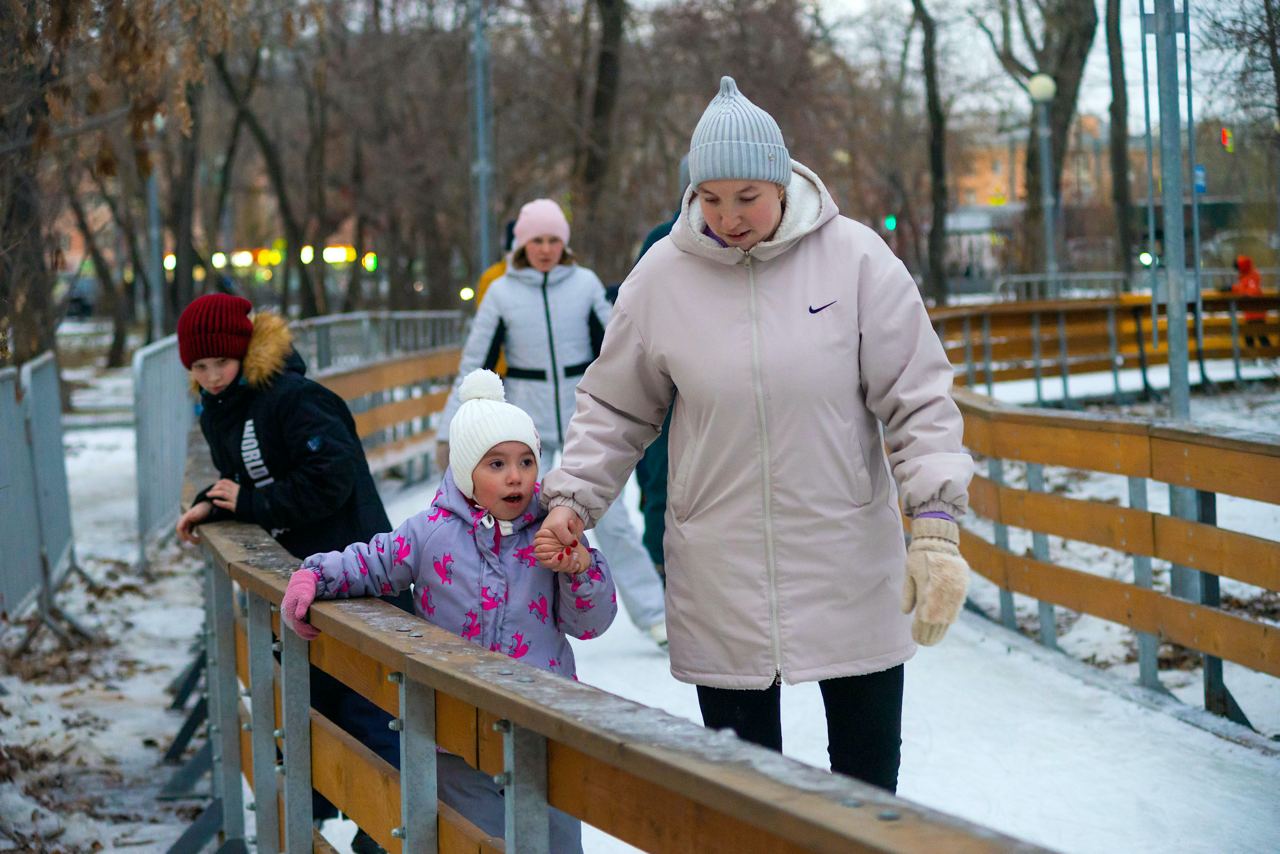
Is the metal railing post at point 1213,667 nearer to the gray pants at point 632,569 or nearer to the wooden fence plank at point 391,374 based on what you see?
Answer: the gray pants at point 632,569

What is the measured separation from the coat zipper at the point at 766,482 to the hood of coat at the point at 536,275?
3.97 metres

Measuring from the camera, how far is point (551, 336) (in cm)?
735

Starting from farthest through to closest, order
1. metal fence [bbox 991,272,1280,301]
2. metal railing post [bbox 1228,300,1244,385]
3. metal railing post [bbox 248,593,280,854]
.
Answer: metal fence [bbox 991,272,1280,301], metal railing post [bbox 1228,300,1244,385], metal railing post [bbox 248,593,280,854]

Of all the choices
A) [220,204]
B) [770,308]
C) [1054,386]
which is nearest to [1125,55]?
[770,308]

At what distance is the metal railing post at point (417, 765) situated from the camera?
2984 mm

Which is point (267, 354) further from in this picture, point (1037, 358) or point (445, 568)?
point (1037, 358)

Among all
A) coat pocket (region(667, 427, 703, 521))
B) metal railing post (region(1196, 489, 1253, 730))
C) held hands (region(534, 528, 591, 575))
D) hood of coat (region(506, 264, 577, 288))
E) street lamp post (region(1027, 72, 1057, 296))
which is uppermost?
street lamp post (region(1027, 72, 1057, 296))

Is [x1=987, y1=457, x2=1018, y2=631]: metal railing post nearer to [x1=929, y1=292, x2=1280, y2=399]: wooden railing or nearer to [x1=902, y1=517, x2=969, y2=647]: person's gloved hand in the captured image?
[x1=902, y1=517, x2=969, y2=647]: person's gloved hand

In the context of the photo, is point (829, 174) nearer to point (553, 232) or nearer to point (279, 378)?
point (553, 232)

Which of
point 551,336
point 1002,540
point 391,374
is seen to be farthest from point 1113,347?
point 551,336

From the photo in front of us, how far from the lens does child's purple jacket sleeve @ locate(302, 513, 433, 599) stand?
358 centimetres

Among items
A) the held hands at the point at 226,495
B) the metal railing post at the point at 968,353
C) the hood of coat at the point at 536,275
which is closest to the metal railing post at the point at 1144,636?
the hood of coat at the point at 536,275

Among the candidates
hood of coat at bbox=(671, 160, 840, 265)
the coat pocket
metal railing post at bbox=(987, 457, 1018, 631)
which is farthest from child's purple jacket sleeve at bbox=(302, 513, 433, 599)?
metal railing post at bbox=(987, 457, 1018, 631)

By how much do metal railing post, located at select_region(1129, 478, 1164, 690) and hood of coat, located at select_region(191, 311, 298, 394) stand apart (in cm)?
317
